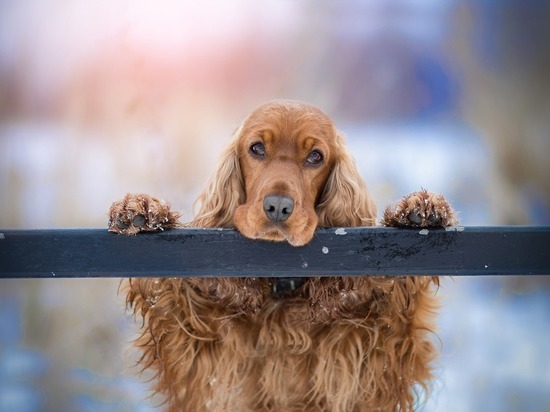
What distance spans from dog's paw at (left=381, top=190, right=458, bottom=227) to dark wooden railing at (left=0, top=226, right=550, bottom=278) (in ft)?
0.59

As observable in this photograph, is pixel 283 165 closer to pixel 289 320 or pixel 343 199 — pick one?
pixel 343 199

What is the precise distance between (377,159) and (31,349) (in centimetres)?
255

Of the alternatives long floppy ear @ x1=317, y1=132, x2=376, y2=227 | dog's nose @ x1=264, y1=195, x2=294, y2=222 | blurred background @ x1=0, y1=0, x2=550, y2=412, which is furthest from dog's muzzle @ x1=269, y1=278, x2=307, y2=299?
blurred background @ x1=0, y1=0, x2=550, y2=412

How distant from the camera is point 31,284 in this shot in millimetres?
5121

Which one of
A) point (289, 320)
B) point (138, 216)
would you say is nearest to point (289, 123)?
point (289, 320)

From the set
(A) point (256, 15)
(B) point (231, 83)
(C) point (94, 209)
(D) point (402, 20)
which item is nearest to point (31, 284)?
(C) point (94, 209)

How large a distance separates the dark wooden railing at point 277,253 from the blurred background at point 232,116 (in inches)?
103

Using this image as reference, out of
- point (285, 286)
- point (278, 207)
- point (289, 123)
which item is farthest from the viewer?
point (285, 286)

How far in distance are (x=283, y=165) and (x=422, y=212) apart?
0.69 meters

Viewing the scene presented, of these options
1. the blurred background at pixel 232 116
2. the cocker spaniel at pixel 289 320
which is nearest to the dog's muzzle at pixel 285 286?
the cocker spaniel at pixel 289 320

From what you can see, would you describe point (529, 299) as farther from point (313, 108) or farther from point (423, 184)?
point (313, 108)

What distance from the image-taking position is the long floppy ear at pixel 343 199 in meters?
3.13

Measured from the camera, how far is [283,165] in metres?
2.90

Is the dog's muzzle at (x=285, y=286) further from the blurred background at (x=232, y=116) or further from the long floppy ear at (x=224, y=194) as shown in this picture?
the blurred background at (x=232, y=116)
